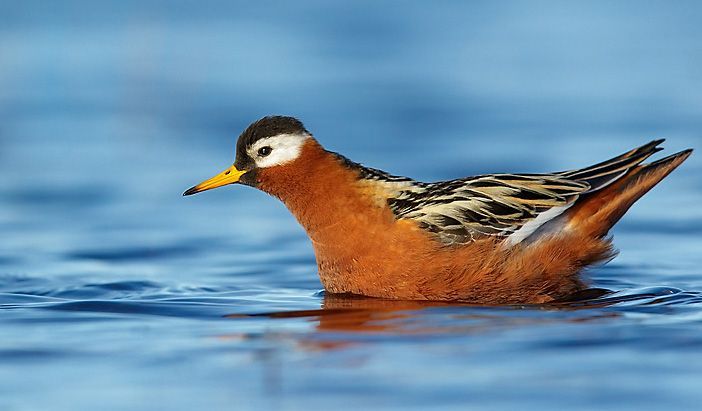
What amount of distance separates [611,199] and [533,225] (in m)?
0.56

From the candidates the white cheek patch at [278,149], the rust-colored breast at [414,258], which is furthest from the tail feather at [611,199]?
the white cheek patch at [278,149]

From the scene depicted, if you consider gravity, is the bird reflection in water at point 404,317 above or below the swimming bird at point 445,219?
below

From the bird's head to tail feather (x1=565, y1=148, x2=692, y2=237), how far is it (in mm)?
1888

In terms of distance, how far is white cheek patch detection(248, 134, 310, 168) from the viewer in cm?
929

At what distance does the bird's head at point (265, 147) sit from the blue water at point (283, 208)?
2.76ft

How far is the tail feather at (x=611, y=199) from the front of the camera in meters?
9.10

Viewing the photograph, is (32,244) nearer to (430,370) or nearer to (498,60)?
(430,370)

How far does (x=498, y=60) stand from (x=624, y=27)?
2.37 m

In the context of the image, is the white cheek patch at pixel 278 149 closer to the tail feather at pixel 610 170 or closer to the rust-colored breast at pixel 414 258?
the rust-colored breast at pixel 414 258

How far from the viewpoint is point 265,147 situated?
9297 mm

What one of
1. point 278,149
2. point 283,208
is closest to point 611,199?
point 278,149

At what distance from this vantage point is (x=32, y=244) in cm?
1109

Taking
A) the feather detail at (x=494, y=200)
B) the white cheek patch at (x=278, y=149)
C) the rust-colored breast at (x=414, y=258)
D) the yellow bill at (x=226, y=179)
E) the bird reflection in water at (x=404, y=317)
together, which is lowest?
the bird reflection in water at (x=404, y=317)

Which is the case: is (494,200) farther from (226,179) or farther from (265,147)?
(226,179)
